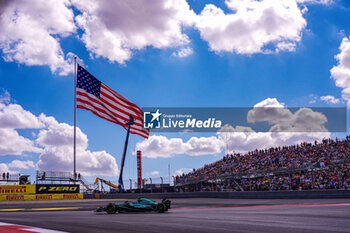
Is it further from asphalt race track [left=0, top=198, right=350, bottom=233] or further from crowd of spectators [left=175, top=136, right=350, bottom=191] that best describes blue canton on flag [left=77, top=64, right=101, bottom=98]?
asphalt race track [left=0, top=198, right=350, bottom=233]

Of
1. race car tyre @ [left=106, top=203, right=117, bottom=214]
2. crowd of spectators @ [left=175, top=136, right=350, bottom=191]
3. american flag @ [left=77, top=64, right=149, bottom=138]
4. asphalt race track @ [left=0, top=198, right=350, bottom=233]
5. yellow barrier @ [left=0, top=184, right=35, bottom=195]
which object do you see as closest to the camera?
asphalt race track @ [left=0, top=198, right=350, bottom=233]

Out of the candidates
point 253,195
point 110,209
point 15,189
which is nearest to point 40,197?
point 15,189

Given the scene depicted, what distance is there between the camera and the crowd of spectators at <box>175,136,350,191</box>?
25.0 m

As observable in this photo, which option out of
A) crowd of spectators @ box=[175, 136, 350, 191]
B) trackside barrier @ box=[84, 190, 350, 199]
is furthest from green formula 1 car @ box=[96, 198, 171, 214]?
crowd of spectators @ box=[175, 136, 350, 191]

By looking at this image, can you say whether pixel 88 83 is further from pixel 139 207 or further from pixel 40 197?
pixel 139 207

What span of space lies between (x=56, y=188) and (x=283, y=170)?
22538mm

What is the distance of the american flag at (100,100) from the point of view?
30.6 metres

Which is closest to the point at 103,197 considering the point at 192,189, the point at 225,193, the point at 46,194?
the point at 46,194

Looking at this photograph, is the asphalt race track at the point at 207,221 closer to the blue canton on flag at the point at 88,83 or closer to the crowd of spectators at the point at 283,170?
the crowd of spectators at the point at 283,170

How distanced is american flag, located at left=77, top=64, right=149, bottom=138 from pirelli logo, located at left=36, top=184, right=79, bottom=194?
976 cm

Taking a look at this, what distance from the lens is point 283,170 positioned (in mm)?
28438

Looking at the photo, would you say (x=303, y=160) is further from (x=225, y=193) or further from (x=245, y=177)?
(x=225, y=193)

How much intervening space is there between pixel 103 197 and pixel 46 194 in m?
5.69

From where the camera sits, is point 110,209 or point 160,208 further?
point 110,209
